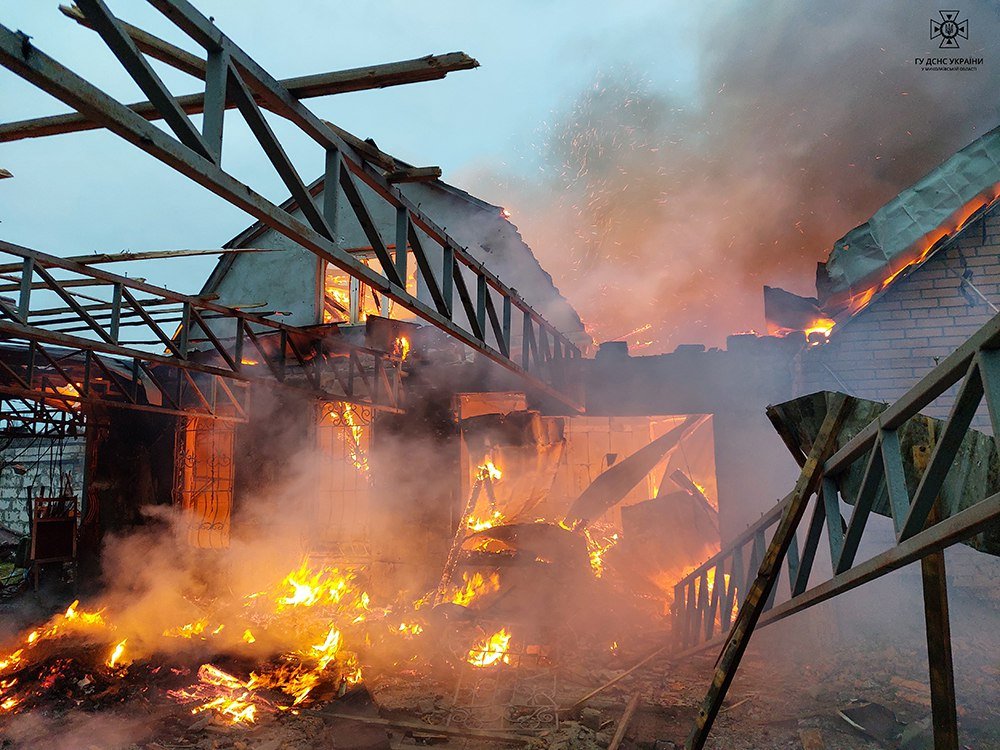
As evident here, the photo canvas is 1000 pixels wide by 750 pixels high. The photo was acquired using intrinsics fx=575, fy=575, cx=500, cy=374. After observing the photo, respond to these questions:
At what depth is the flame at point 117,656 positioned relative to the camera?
31.2 ft

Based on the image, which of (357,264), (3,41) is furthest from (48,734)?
(3,41)

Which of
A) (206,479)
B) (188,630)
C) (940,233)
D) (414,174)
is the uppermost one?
(940,233)

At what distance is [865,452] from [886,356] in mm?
7196

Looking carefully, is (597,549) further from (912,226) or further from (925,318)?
(912,226)

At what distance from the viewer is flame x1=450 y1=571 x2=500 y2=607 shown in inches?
435

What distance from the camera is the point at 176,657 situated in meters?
9.62

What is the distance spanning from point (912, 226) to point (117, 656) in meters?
14.7

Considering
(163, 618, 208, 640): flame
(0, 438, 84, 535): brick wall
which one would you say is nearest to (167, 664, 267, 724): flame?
(163, 618, 208, 640): flame

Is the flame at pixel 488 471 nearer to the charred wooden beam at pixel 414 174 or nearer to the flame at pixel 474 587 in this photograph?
the flame at pixel 474 587

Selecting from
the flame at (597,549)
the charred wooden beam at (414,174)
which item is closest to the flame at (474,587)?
the flame at (597,549)

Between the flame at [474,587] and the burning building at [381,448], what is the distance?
0.23 ft

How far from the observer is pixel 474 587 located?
11234mm

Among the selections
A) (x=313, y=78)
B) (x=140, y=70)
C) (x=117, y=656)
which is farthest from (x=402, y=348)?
(x=140, y=70)

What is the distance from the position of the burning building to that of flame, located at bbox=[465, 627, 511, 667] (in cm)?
5
